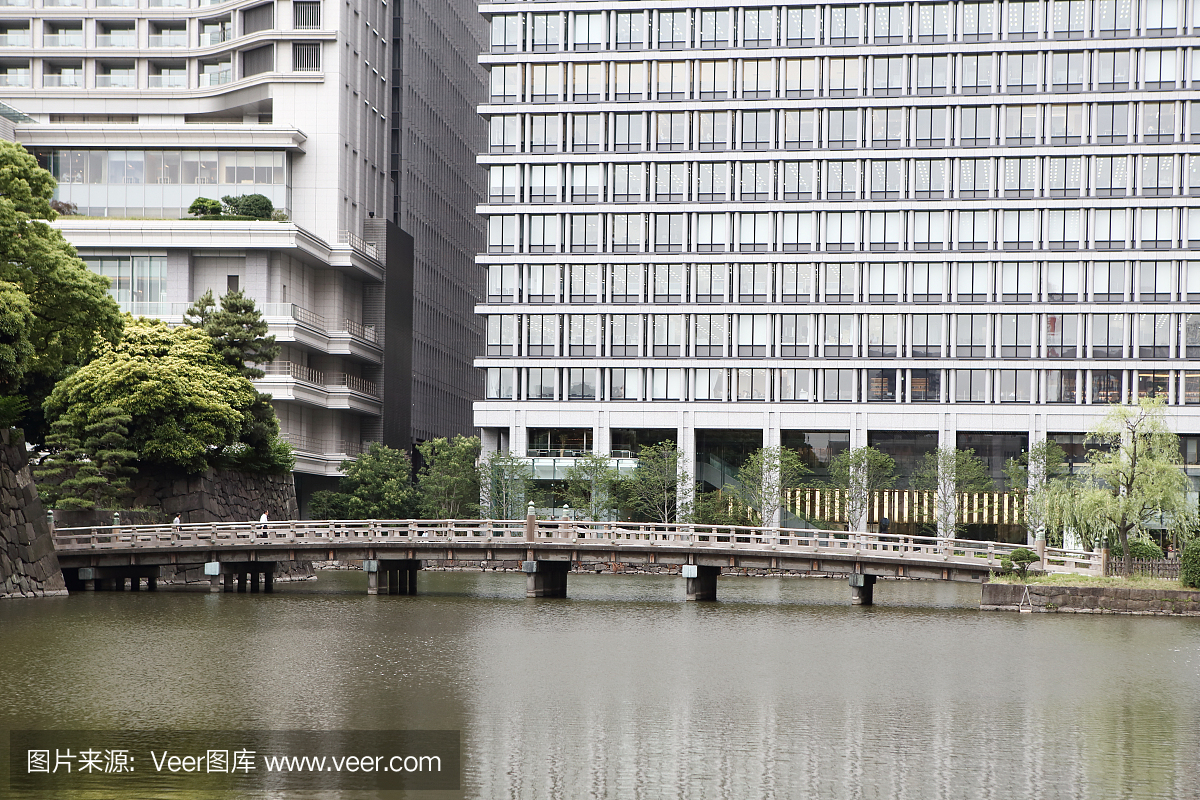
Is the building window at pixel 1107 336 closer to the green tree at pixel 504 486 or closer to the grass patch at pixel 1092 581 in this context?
the green tree at pixel 504 486

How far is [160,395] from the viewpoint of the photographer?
71.1 metres

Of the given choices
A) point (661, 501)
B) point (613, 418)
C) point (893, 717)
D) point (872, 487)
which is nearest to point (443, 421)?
point (613, 418)

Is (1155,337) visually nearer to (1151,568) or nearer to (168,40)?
(1151,568)

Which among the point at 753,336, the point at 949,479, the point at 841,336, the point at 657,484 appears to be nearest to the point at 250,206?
the point at 657,484

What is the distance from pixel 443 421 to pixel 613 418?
3408 cm

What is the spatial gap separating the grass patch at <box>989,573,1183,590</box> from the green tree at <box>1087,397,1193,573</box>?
235 cm

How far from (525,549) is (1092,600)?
24.5 m

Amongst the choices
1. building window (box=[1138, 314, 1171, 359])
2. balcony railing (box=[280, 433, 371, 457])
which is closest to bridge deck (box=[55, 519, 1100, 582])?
balcony railing (box=[280, 433, 371, 457])

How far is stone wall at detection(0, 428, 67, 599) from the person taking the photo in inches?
2174

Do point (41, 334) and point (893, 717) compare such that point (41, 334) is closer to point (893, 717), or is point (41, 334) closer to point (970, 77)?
point (893, 717)

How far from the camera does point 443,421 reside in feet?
465

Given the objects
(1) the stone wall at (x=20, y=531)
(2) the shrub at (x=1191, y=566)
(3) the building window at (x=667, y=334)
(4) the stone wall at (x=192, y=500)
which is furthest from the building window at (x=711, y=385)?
(1) the stone wall at (x=20, y=531)

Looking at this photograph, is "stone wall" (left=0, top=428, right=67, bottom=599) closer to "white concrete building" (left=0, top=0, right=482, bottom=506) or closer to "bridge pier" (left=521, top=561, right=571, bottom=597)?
"bridge pier" (left=521, top=561, right=571, bottom=597)

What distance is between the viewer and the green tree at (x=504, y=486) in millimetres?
106312
